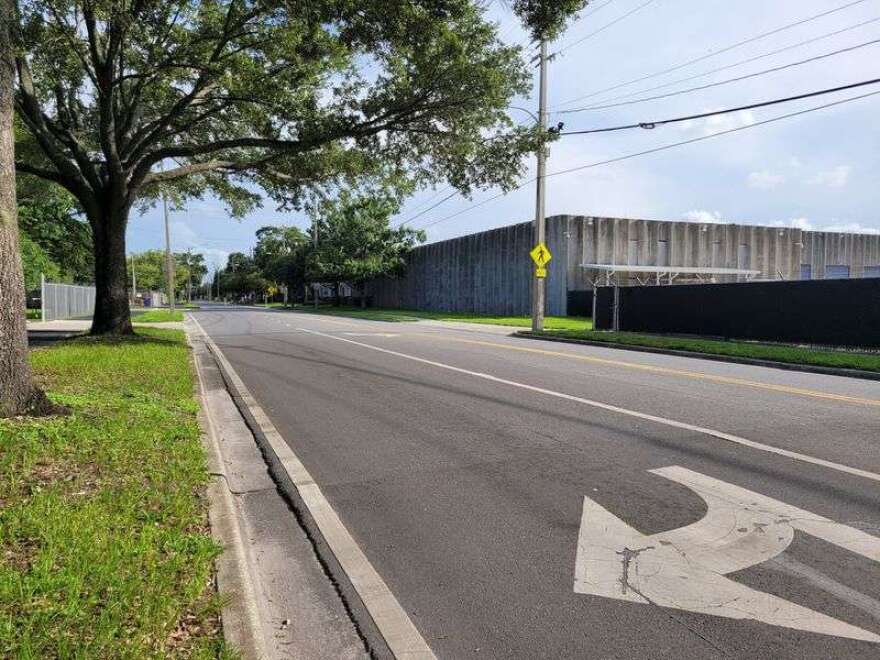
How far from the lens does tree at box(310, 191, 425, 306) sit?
164 ft

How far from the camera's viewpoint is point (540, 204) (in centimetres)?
2284

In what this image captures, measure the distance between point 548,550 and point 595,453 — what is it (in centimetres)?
217

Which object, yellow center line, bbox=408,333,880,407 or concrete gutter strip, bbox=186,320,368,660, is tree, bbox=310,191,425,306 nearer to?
yellow center line, bbox=408,333,880,407

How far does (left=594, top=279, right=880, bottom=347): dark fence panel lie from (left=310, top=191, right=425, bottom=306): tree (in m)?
29.3

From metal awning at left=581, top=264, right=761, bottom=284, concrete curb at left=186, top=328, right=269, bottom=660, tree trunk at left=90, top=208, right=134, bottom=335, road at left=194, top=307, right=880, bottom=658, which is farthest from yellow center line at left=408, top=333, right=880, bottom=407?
metal awning at left=581, top=264, right=761, bottom=284

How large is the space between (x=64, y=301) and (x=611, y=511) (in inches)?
1545

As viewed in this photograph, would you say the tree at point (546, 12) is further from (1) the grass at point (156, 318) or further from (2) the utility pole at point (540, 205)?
(1) the grass at point (156, 318)

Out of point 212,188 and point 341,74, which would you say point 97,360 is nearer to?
point 341,74

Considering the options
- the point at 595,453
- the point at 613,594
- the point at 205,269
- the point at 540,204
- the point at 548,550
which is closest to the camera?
the point at 613,594

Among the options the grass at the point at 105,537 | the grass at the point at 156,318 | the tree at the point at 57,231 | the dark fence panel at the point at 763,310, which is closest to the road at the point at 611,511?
the grass at the point at 105,537

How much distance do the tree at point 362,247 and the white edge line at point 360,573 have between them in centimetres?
4444

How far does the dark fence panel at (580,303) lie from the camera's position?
31.5 m

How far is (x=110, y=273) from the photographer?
15445 millimetres

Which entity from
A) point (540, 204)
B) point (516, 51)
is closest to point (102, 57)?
point (516, 51)
